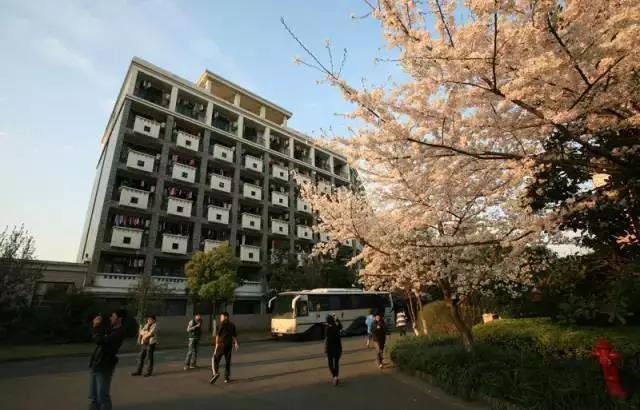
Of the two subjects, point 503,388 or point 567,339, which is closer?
point 503,388

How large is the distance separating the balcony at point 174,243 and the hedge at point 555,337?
70.4 feet

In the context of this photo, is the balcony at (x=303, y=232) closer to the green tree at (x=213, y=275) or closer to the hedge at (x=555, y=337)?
the green tree at (x=213, y=275)

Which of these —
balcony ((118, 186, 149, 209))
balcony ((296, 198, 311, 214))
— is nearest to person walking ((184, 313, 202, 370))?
balcony ((118, 186, 149, 209))

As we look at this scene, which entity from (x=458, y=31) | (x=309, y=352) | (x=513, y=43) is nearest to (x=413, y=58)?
(x=458, y=31)

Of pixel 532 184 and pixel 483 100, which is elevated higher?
pixel 483 100

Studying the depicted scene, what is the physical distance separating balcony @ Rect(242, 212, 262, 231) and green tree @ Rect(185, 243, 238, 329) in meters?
8.02

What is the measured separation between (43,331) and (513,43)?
75.4ft

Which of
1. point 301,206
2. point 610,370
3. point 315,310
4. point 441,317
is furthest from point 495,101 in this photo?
point 301,206

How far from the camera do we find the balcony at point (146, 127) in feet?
85.6

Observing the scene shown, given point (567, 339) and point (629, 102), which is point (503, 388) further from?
point (629, 102)

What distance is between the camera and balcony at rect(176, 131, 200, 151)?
2838 cm

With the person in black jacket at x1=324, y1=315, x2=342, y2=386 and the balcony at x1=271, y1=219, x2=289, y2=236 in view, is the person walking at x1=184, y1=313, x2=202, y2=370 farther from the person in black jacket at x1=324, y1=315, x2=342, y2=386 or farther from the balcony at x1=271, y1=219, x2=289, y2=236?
the balcony at x1=271, y1=219, x2=289, y2=236

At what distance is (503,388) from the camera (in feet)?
21.1

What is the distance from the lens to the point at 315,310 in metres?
22.4
